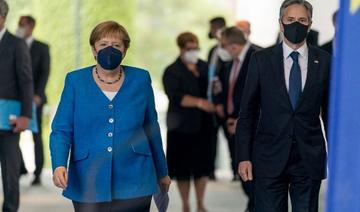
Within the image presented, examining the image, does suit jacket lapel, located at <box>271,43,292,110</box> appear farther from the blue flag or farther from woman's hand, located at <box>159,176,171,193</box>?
the blue flag

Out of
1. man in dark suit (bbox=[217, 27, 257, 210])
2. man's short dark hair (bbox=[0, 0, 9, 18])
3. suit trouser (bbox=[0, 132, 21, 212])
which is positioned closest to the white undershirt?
man's short dark hair (bbox=[0, 0, 9, 18])

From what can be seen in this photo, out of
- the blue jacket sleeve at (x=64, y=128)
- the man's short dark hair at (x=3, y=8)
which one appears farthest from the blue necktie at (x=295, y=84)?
the man's short dark hair at (x=3, y=8)

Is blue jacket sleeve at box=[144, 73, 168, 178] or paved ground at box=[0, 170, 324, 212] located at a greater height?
blue jacket sleeve at box=[144, 73, 168, 178]

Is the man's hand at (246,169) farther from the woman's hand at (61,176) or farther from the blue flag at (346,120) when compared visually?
the blue flag at (346,120)

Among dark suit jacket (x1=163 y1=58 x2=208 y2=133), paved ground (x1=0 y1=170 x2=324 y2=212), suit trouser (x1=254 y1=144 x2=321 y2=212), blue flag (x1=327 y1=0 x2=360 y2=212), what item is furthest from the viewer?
paved ground (x1=0 y1=170 x2=324 y2=212)

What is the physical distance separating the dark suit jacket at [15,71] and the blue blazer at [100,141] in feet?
8.30

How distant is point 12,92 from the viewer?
8.93m

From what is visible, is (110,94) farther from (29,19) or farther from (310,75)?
(29,19)

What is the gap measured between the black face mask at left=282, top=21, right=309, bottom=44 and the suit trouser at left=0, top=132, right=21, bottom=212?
125 inches

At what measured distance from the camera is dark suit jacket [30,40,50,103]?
12.1 meters

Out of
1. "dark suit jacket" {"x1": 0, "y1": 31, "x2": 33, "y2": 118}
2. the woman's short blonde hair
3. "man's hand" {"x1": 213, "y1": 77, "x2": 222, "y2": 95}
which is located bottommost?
"man's hand" {"x1": 213, "y1": 77, "x2": 222, "y2": 95}

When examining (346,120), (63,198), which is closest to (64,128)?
(346,120)

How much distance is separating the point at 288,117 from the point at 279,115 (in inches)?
2.1

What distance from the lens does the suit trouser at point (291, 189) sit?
6703mm
